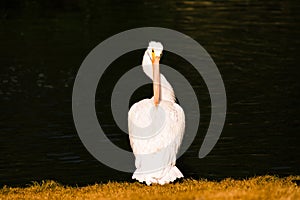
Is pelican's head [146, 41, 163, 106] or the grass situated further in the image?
pelican's head [146, 41, 163, 106]

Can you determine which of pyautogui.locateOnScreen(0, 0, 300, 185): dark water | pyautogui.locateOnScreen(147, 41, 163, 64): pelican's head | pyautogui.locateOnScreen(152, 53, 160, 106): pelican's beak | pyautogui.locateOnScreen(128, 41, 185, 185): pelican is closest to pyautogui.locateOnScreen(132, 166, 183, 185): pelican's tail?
pyautogui.locateOnScreen(128, 41, 185, 185): pelican

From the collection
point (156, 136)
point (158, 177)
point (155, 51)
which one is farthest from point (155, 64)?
point (158, 177)

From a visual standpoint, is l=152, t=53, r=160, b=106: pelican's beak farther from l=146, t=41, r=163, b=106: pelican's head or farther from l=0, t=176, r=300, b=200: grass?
l=0, t=176, r=300, b=200: grass

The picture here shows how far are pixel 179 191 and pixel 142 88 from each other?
10.2 metres

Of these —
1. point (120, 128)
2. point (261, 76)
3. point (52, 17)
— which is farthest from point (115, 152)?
point (52, 17)

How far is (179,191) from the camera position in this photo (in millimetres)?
9008

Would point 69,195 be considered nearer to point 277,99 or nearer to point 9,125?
point 9,125

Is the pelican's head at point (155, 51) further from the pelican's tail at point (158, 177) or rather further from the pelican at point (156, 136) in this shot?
the pelican's tail at point (158, 177)

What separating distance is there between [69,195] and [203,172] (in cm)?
401

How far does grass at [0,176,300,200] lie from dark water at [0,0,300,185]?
8.97 feet

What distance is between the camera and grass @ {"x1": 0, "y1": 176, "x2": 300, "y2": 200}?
833 centimetres

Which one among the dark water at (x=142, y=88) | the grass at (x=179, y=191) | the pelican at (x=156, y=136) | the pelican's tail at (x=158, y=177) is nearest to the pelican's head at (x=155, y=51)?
the pelican at (x=156, y=136)

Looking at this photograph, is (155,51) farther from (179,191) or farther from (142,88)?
(142,88)

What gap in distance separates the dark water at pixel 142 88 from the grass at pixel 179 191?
2733 millimetres
